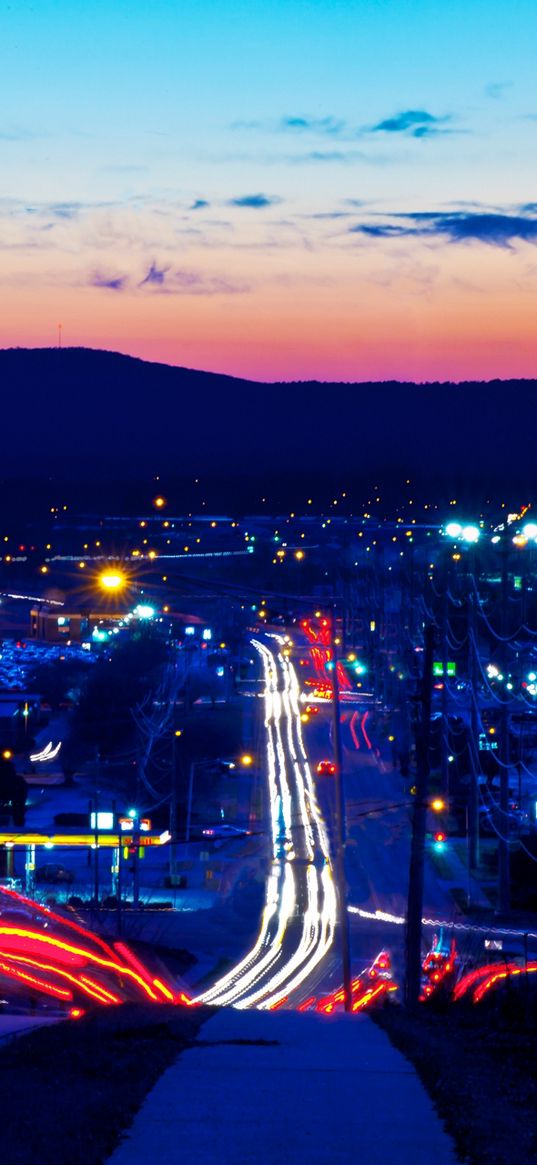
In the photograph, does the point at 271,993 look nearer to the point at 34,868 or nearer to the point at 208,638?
the point at 34,868

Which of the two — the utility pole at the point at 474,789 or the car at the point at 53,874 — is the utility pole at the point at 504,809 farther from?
the car at the point at 53,874

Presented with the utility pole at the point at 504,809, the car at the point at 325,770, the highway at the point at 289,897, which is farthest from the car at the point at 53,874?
the car at the point at 325,770

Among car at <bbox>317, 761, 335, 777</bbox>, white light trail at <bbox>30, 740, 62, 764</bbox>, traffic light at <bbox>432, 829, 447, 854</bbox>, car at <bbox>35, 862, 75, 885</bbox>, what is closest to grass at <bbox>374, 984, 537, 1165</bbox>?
car at <bbox>35, 862, 75, 885</bbox>

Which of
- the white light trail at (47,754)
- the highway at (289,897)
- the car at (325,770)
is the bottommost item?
the highway at (289,897)

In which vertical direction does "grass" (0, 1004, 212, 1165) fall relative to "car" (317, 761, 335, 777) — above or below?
below

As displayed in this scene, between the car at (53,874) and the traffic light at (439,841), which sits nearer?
the car at (53,874)

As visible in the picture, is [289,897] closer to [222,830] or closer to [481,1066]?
[222,830]

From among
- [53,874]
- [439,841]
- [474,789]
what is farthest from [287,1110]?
[439,841]

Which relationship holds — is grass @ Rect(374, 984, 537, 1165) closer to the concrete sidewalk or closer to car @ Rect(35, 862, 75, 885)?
the concrete sidewalk
